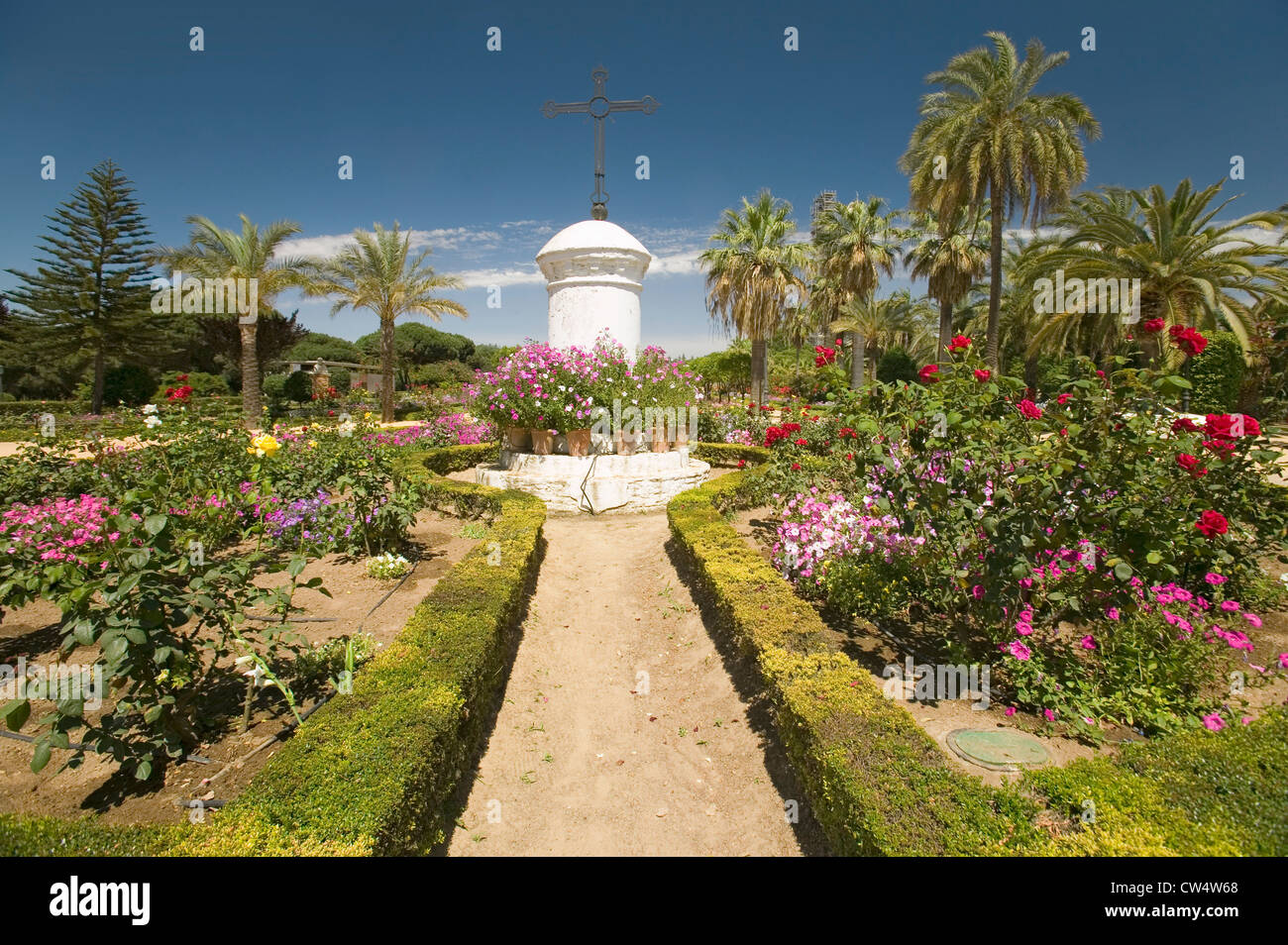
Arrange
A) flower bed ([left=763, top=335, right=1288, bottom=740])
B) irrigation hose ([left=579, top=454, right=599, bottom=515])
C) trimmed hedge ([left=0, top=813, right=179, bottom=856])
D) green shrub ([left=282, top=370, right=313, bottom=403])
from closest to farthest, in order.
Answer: trimmed hedge ([left=0, top=813, right=179, bottom=856]) < flower bed ([left=763, top=335, right=1288, bottom=740]) < irrigation hose ([left=579, top=454, right=599, bottom=515]) < green shrub ([left=282, top=370, right=313, bottom=403])

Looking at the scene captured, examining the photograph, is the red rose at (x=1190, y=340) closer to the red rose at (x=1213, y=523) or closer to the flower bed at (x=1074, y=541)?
the flower bed at (x=1074, y=541)

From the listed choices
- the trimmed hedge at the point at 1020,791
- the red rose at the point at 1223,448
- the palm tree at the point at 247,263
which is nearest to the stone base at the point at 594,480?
the trimmed hedge at the point at 1020,791

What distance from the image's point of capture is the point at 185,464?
607 centimetres

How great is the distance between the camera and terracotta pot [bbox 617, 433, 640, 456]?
29.9 ft

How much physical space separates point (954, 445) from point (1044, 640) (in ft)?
4.58

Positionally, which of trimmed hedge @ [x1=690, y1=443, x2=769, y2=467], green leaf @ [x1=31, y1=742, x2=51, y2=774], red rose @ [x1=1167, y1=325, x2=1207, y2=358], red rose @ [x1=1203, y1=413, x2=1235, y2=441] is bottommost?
green leaf @ [x1=31, y1=742, x2=51, y2=774]

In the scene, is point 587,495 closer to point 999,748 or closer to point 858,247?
point 999,748

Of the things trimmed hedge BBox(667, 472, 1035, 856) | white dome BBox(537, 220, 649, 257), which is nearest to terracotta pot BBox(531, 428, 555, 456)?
white dome BBox(537, 220, 649, 257)

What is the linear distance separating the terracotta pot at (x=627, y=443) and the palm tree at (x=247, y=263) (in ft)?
57.5

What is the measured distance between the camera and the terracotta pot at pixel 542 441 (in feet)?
29.3

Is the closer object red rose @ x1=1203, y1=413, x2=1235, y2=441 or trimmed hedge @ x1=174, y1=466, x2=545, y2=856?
trimmed hedge @ x1=174, y1=466, x2=545, y2=856

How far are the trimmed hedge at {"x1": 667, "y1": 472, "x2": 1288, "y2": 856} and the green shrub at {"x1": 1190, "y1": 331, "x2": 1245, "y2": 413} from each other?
76.0ft

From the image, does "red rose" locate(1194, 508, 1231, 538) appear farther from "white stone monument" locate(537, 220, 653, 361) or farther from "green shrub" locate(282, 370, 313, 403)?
"green shrub" locate(282, 370, 313, 403)
